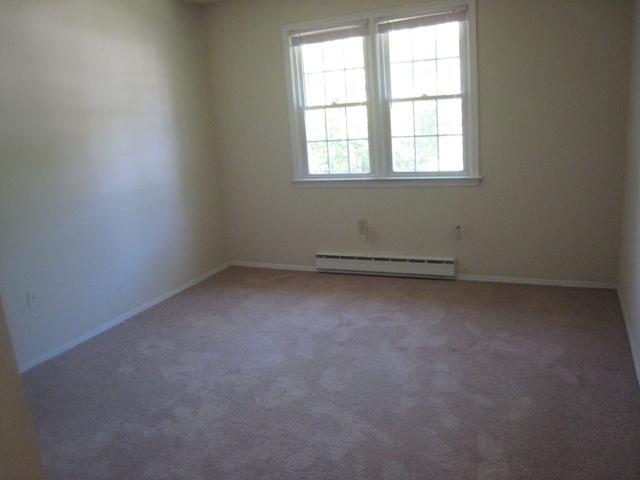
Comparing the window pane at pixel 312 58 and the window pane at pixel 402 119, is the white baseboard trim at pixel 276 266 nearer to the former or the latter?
the window pane at pixel 402 119

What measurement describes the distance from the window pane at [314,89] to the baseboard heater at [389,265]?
1.47 m

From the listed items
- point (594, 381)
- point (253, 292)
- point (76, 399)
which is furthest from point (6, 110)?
point (594, 381)

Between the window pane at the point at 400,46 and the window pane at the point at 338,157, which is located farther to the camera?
the window pane at the point at 338,157

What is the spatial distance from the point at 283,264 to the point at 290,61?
2004 mm

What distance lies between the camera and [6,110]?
10.3 feet

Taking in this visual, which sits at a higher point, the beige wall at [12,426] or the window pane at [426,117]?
the window pane at [426,117]

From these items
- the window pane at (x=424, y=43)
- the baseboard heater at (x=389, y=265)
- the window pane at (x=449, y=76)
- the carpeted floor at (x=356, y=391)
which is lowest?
the carpeted floor at (x=356, y=391)

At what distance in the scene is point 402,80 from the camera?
4.37 m

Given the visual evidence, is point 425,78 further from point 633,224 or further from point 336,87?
point 633,224

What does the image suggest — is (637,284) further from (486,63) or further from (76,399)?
(76,399)

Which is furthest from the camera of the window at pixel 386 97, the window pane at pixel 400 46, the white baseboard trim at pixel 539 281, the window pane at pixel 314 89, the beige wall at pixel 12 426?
the window pane at pixel 314 89

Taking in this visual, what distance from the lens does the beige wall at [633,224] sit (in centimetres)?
295

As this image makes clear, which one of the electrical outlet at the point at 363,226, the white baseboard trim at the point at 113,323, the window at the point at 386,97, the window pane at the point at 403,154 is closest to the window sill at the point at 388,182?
the window at the point at 386,97

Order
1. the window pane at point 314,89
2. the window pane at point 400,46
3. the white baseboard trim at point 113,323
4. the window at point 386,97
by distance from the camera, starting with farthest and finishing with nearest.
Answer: the window pane at point 314,89, the window pane at point 400,46, the window at point 386,97, the white baseboard trim at point 113,323
